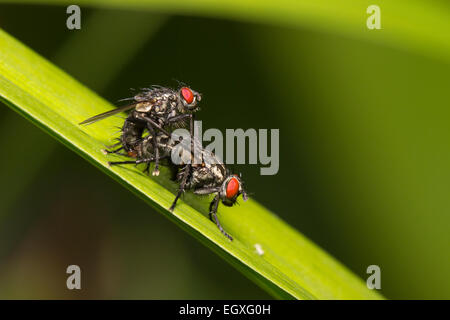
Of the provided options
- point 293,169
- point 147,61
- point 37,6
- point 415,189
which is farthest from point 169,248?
point 37,6

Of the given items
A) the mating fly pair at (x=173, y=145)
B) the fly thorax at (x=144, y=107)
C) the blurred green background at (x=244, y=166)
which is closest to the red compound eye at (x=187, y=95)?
the mating fly pair at (x=173, y=145)

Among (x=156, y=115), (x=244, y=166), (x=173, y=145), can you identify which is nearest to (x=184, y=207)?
(x=173, y=145)

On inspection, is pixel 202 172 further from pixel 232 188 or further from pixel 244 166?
pixel 244 166

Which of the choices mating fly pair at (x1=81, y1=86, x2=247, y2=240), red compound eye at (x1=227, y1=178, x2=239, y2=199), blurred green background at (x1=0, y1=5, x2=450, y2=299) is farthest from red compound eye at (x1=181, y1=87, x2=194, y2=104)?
blurred green background at (x1=0, y1=5, x2=450, y2=299)

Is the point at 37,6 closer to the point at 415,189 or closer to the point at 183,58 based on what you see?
the point at 183,58
